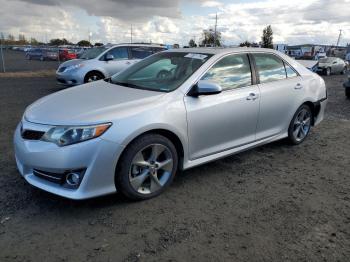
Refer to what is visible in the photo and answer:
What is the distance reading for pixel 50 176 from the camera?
321 centimetres

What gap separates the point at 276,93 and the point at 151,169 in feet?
7.48

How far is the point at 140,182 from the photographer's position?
11.4ft

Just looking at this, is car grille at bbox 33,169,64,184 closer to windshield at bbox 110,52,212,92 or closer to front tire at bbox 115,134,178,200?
front tire at bbox 115,134,178,200

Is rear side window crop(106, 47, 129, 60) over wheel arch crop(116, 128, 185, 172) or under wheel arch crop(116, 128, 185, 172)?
over

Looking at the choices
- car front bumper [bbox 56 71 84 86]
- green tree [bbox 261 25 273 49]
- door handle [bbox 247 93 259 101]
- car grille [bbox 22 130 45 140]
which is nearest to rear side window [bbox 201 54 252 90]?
door handle [bbox 247 93 259 101]

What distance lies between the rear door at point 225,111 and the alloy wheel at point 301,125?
1227 millimetres

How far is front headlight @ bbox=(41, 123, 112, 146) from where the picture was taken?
10.2 ft

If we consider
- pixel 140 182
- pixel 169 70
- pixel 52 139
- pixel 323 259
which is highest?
pixel 169 70

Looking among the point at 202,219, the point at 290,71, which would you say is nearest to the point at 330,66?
the point at 290,71

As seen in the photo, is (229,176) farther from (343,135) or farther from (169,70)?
(343,135)

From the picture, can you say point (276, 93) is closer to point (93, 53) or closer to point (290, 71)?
point (290, 71)

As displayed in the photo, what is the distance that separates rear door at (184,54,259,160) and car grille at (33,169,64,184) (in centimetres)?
143

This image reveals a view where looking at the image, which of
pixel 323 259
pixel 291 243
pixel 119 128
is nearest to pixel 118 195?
pixel 119 128

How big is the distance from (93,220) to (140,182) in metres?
0.59
